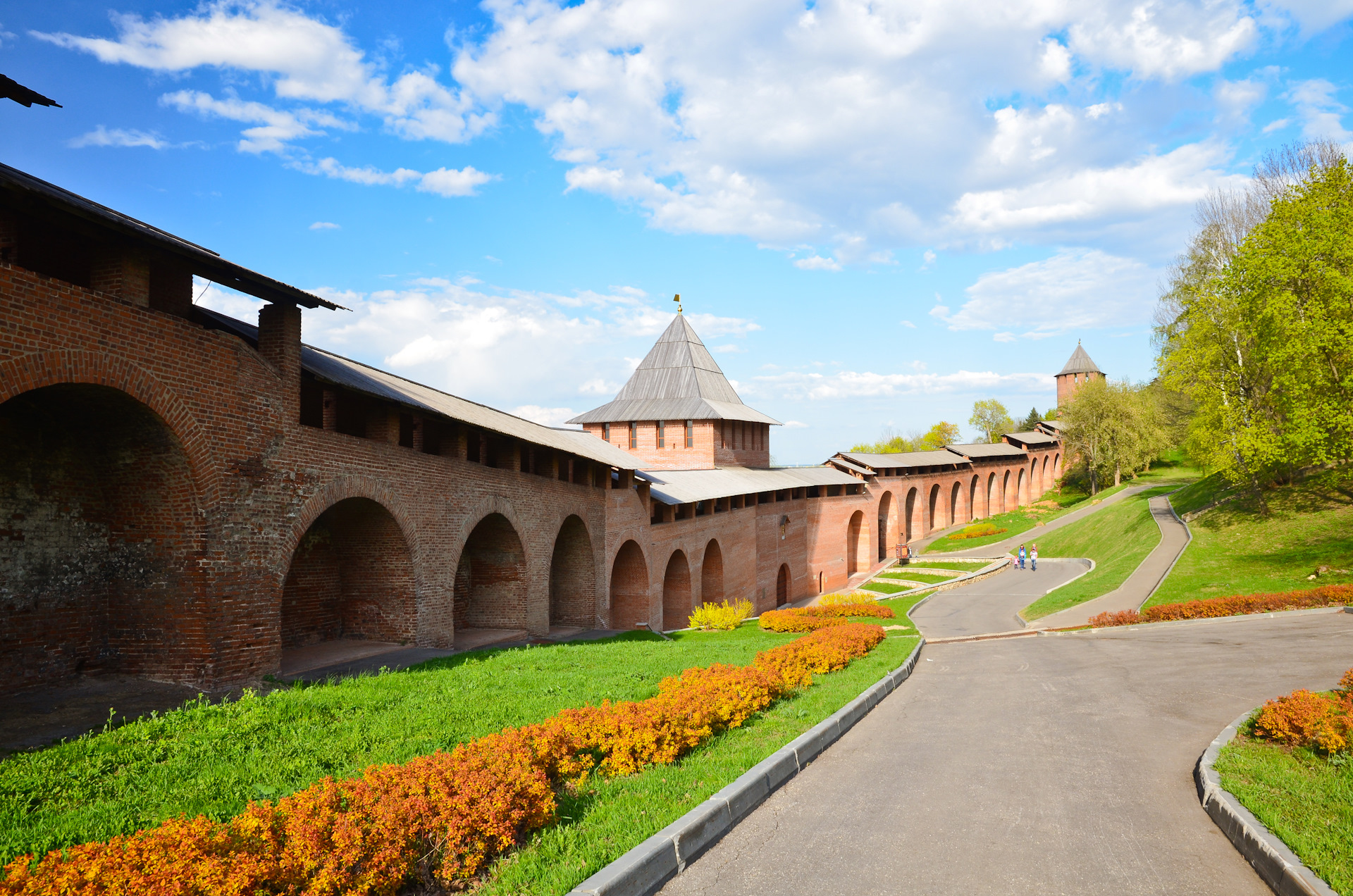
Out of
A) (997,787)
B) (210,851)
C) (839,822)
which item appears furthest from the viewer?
(997,787)

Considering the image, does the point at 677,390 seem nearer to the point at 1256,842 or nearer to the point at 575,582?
the point at 575,582

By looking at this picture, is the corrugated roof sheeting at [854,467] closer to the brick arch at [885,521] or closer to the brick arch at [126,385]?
the brick arch at [885,521]

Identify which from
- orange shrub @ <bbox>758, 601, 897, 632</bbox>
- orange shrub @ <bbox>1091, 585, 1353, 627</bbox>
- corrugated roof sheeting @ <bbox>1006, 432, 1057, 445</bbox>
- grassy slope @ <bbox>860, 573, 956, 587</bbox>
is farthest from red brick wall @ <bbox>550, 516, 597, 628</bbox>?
corrugated roof sheeting @ <bbox>1006, 432, 1057, 445</bbox>

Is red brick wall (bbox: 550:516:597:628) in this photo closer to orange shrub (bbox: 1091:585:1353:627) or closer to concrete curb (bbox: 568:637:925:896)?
concrete curb (bbox: 568:637:925:896)

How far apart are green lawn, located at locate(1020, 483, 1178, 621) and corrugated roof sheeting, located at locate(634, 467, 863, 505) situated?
409 inches

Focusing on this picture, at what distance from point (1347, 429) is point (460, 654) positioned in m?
21.9

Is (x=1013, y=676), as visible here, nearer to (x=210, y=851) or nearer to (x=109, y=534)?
Result: (x=210, y=851)

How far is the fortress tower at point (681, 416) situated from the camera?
33500mm

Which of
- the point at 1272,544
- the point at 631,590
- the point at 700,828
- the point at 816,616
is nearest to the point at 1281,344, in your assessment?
the point at 1272,544

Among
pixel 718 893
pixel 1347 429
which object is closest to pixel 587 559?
pixel 718 893

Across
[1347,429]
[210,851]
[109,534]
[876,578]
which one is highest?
[1347,429]

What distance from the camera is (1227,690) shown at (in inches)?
389

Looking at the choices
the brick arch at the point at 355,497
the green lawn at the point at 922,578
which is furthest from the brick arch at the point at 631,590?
the green lawn at the point at 922,578

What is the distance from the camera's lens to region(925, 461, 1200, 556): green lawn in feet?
143
